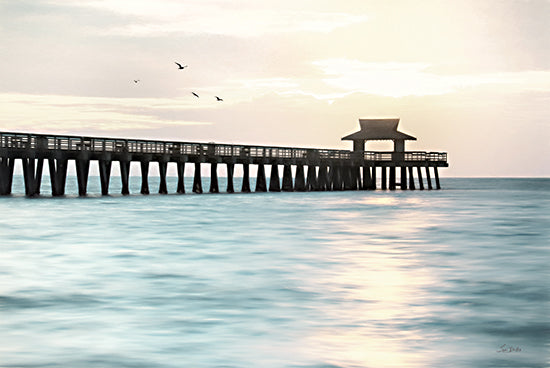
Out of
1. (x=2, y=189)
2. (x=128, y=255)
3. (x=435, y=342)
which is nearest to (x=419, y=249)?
(x=128, y=255)

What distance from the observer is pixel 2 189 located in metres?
49.2

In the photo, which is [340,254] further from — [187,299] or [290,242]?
[187,299]

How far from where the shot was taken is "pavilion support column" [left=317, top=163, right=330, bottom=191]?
236 ft

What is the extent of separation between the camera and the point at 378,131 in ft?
272

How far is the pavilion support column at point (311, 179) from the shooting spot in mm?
71188

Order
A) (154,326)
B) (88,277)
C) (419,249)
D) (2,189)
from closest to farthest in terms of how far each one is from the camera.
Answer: (154,326) → (88,277) → (419,249) → (2,189)

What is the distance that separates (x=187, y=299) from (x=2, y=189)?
36673mm

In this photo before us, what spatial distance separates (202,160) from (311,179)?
16.6m

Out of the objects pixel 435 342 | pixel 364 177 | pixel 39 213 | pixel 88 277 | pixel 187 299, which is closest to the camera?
pixel 435 342

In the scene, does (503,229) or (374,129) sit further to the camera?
(374,129)

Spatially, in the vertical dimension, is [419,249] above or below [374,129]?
below
